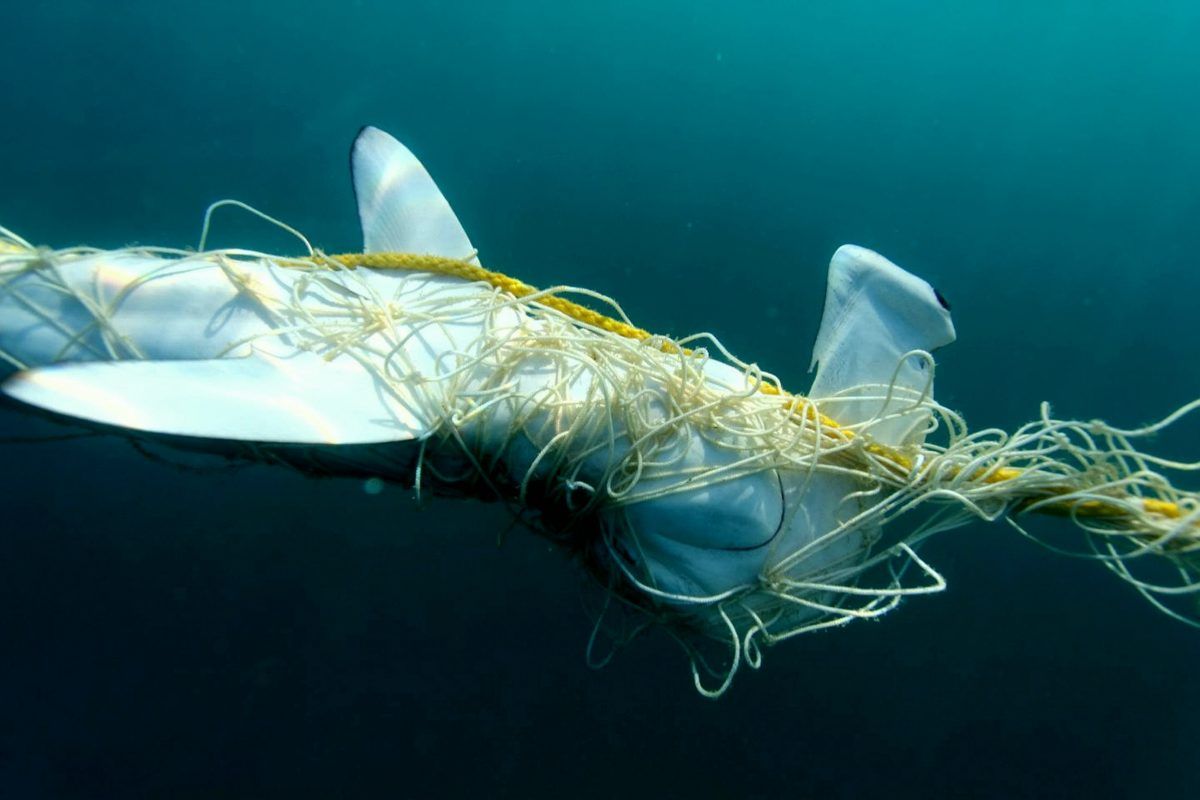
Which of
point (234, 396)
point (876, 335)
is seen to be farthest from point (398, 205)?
point (876, 335)

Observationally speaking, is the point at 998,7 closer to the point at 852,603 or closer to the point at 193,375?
the point at 852,603

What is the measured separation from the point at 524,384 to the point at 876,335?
0.77m

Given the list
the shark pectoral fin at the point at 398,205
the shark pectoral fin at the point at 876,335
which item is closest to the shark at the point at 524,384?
the shark pectoral fin at the point at 876,335

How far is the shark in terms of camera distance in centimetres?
141

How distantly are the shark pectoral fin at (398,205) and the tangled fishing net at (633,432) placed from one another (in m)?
0.47

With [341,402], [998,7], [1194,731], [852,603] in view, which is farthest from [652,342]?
[998,7]

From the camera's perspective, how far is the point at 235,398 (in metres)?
1.24

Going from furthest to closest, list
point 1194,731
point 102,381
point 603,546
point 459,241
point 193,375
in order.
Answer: point 1194,731 < point 459,241 < point 603,546 < point 193,375 < point 102,381

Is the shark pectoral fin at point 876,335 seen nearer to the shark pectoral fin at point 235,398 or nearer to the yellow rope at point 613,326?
the yellow rope at point 613,326

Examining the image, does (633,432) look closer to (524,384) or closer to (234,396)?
(524,384)

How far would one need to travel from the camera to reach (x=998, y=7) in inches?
359

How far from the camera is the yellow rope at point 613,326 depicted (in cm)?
131

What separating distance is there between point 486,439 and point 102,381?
2.16 feet


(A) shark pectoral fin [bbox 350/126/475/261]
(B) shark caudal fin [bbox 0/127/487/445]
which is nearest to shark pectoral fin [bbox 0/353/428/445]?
(B) shark caudal fin [bbox 0/127/487/445]
